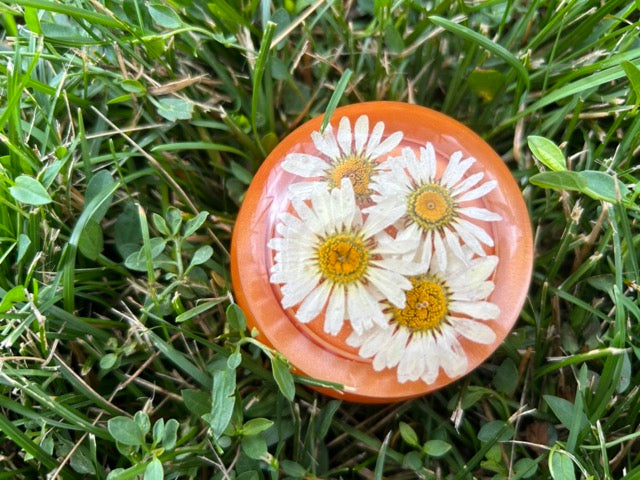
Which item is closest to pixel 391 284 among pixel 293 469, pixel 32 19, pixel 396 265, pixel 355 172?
pixel 396 265

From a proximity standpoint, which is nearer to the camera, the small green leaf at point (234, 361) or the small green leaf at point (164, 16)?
the small green leaf at point (234, 361)

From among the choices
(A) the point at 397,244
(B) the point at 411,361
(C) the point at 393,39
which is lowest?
(B) the point at 411,361

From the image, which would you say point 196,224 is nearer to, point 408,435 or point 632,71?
point 408,435

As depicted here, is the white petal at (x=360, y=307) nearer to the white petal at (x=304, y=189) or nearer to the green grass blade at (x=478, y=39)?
the white petal at (x=304, y=189)

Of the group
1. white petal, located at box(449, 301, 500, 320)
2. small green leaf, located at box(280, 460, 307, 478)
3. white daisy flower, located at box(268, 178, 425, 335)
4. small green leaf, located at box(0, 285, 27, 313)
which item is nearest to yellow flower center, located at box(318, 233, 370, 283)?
white daisy flower, located at box(268, 178, 425, 335)

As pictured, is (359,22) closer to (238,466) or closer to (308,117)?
(308,117)

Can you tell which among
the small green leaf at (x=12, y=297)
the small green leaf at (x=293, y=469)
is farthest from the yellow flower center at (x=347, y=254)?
the small green leaf at (x=12, y=297)

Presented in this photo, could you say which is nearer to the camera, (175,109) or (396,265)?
(396,265)
